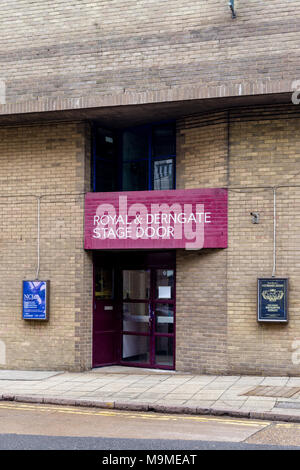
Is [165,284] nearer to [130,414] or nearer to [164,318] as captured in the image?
[164,318]

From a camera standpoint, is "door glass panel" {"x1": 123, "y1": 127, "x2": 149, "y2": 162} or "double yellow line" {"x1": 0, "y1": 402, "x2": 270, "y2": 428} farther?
"door glass panel" {"x1": 123, "y1": 127, "x2": 149, "y2": 162}

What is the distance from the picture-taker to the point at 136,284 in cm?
1421

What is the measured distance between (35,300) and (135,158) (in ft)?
12.7

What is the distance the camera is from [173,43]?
41.6ft

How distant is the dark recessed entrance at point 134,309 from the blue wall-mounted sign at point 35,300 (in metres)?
1.09

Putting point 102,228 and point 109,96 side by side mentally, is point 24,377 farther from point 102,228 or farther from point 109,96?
point 109,96

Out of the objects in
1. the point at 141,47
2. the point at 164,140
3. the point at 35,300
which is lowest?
the point at 35,300

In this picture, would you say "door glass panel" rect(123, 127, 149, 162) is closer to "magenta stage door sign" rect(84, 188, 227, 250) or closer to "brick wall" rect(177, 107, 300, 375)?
"magenta stage door sign" rect(84, 188, 227, 250)

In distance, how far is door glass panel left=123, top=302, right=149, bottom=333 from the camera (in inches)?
552

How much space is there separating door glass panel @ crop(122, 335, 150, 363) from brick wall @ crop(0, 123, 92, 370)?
100cm

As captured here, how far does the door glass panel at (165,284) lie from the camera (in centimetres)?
1361

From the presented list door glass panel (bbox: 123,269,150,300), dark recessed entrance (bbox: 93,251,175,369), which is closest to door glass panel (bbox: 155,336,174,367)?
dark recessed entrance (bbox: 93,251,175,369)

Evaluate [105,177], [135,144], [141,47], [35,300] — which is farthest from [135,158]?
[35,300]

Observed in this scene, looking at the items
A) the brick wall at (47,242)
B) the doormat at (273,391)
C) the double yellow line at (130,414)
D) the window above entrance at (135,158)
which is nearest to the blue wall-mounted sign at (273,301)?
the doormat at (273,391)
